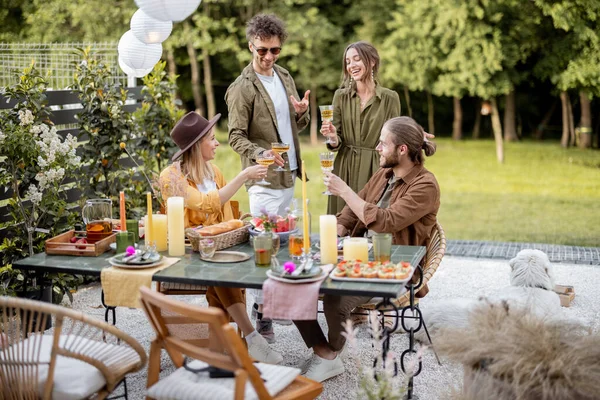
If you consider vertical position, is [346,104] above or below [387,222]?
above

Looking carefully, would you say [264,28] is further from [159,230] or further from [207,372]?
[207,372]

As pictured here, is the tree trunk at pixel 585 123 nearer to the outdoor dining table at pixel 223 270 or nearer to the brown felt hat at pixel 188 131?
the brown felt hat at pixel 188 131

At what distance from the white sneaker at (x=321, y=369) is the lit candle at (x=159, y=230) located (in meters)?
0.96

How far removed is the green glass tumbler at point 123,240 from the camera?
3.49 metres

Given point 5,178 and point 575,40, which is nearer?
point 5,178

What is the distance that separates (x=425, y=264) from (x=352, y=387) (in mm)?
716

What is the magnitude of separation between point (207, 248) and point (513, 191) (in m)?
9.01

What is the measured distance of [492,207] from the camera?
10.5m

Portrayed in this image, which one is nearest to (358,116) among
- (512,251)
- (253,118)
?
(253,118)

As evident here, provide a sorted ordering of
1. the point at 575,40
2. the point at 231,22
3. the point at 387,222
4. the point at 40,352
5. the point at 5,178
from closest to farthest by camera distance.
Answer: the point at 40,352 < the point at 387,222 < the point at 5,178 < the point at 575,40 < the point at 231,22

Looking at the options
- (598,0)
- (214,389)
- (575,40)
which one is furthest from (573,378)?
(575,40)

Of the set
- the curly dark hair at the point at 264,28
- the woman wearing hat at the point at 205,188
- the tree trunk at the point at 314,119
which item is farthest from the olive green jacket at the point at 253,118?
the tree trunk at the point at 314,119

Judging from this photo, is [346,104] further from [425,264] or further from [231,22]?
[231,22]

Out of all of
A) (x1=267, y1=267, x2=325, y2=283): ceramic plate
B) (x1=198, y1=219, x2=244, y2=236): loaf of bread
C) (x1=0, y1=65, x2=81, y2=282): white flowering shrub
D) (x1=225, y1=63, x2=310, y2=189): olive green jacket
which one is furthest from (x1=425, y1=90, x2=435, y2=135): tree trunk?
(x1=267, y1=267, x2=325, y2=283): ceramic plate
